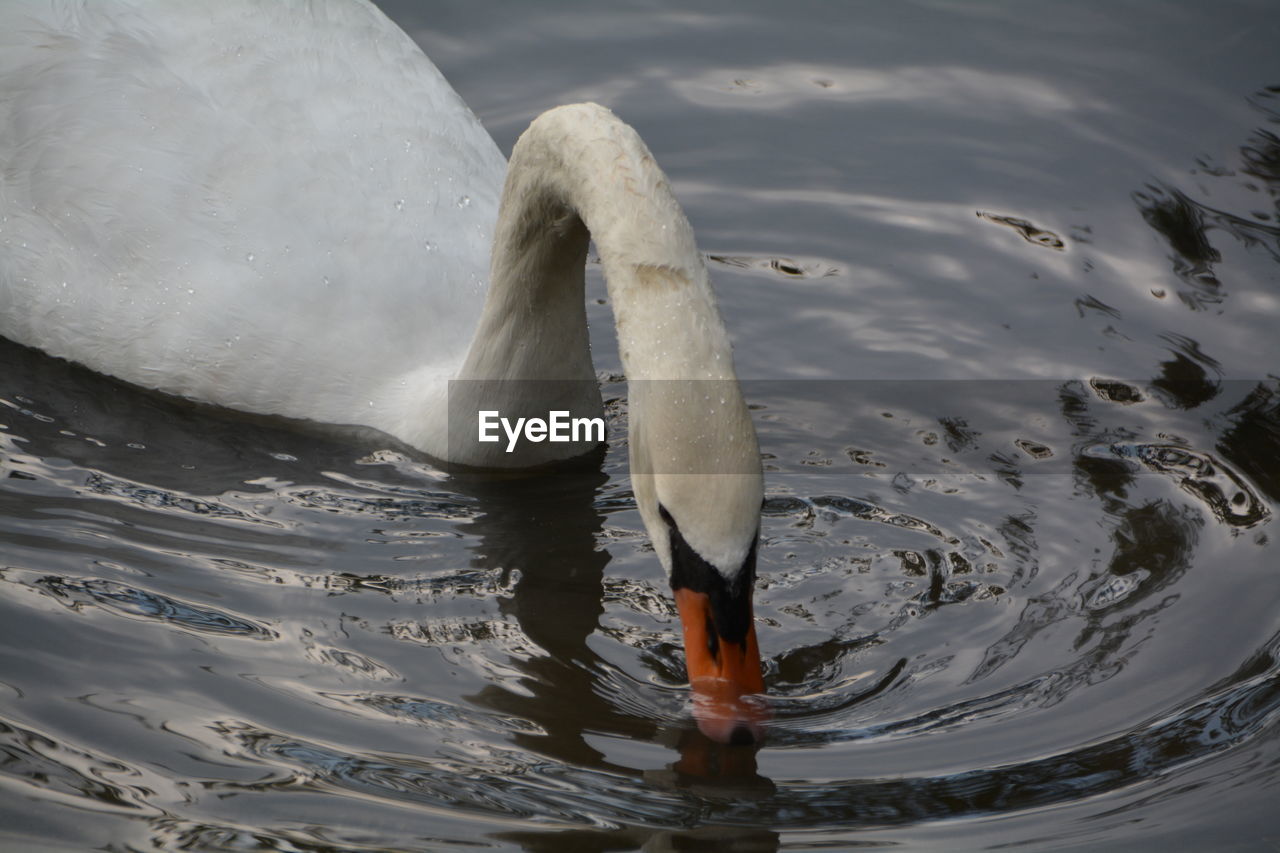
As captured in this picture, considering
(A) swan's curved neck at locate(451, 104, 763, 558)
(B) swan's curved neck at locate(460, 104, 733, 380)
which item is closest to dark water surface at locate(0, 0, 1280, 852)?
(B) swan's curved neck at locate(460, 104, 733, 380)

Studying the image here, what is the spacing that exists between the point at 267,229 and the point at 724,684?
2658mm

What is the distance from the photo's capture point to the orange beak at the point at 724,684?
450 centimetres

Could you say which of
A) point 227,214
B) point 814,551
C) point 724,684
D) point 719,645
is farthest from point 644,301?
point 227,214

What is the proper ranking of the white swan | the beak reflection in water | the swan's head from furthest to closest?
the white swan < the beak reflection in water < the swan's head

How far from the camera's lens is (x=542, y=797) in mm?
4387

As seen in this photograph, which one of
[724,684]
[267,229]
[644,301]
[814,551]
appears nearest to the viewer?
[644,301]

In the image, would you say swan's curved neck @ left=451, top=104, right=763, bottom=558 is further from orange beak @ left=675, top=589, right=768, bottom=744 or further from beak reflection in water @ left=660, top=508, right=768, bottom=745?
orange beak @ left=675, top=589, right=768, bottom=744

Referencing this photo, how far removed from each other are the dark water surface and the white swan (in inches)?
10.8

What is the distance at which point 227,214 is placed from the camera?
6082 millimetres

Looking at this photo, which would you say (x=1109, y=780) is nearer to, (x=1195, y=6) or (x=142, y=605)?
(x=142, y=605)

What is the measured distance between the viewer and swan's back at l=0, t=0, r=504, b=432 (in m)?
6.09

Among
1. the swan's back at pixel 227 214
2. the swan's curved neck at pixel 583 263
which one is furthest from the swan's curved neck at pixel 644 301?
the swan's back at pixel 227 214

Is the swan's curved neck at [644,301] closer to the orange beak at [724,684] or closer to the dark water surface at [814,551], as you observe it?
the orange beak at [724,684]

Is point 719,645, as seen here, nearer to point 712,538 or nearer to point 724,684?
point 724,684
